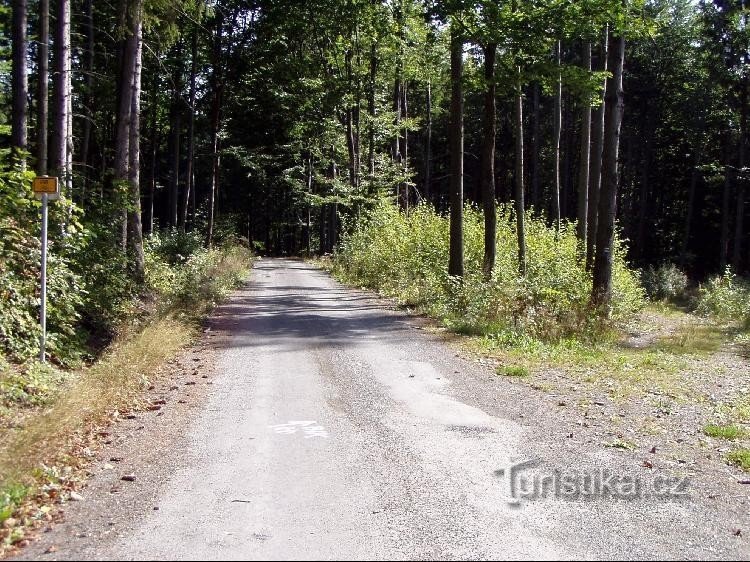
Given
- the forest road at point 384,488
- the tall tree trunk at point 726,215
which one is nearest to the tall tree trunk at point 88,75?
the forest road at point 384,488

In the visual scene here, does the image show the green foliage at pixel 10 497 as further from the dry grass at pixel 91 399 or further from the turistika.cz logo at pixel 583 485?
the turistika.cz logo at pixel 583 485

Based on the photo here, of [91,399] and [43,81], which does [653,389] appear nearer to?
[91,399]

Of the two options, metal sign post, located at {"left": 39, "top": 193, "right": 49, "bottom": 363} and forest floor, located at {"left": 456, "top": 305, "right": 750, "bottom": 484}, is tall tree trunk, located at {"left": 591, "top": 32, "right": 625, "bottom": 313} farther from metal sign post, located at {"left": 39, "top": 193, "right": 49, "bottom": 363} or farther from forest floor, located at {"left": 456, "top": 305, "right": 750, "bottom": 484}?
metal sign post, located at {"left": 39, "top": 193, "right": 49, "bottom": 363}

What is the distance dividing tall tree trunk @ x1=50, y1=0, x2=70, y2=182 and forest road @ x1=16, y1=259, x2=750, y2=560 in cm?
665

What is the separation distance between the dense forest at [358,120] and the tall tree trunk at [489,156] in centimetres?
6

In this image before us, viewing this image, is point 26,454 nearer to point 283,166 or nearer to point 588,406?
point 588,406

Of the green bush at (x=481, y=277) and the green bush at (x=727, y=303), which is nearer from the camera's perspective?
the green bush at (x=481, y=277)

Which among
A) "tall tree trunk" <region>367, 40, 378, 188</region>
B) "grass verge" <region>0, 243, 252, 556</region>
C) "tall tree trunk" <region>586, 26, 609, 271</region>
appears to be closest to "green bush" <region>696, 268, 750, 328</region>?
"tall tree trunk" <region>586, 26, 609, 271</region>

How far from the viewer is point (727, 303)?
22625mm

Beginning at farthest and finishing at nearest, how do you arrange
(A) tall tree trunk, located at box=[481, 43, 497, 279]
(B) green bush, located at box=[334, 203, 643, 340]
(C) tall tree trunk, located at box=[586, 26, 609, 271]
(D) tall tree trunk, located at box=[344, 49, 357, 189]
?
(D) tall tree trunk, located at box=[344, 49, 357, 189] < (C) tall tree trunk, located at box=[586, 26, 609, 271] < (A) tall tree trunk, located at box=[481, 43, 497, 279] < (B) green bush, located at box=[334, 203, 643, 340]

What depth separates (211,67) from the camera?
35031mm

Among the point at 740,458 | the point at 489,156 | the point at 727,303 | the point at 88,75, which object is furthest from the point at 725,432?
the point at 88,75

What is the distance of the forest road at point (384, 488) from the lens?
14.9 feet

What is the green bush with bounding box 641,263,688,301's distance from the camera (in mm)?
30109
